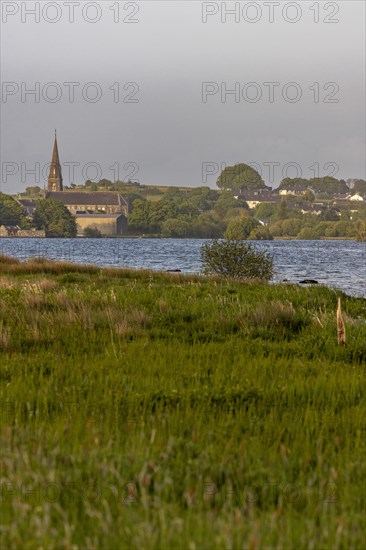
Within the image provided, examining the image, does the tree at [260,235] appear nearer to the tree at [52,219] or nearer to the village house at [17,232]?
the tree at [52,219]

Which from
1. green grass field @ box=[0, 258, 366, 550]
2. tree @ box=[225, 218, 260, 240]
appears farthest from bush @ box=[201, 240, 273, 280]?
tree @ box=[225, 218, 260, 240]

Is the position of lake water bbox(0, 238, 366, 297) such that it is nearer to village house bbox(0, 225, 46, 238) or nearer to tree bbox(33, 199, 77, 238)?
tree bbox(33, 199, 77, 238)

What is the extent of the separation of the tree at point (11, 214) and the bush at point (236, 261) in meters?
153

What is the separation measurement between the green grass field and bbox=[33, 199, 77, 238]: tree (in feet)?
556

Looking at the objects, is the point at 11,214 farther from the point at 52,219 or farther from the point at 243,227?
the point at 243,227

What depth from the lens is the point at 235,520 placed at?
4016 mm

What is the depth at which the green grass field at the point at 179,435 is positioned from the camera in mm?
3883

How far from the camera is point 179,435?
600cm

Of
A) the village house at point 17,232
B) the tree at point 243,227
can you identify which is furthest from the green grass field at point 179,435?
the village house at point 17,232

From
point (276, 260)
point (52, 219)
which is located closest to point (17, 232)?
point (52, 219)

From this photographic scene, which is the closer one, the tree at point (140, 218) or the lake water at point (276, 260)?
the lake water at point (276, 260)

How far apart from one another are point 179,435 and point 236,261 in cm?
2856

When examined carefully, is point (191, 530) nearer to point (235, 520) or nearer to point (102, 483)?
point (235, 520)

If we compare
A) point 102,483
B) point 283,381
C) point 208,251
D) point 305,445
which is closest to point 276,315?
point 283,381
